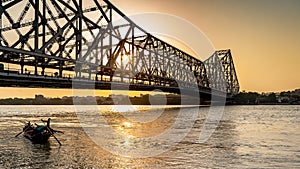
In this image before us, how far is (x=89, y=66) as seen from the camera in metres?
69.8

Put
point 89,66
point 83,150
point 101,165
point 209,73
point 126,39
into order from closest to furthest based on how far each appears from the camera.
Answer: point 101,165 → point 83,150 → point 89,66 → point 126,39 → point 209,73

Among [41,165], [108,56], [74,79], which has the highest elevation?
[108,56]

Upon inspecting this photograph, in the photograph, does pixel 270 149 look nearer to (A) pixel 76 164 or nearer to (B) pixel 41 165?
(A) pixel 76 164

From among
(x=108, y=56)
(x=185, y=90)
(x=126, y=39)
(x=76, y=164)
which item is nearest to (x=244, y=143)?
(x=76, y=164)

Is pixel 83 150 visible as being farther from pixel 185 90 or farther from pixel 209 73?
pixel 209 73

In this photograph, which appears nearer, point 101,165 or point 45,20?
point 101,165

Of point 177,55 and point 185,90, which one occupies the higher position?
point 177,55

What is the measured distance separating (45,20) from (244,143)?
39211mm

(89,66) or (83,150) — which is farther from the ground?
(89,66)

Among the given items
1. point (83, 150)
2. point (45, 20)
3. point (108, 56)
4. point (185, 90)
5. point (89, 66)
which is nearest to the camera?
point (83, 150)

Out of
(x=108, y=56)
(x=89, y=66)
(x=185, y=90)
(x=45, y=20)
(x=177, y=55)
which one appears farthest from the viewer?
(x=177, y=55)

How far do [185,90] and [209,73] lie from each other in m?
67.3

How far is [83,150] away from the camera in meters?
27.5

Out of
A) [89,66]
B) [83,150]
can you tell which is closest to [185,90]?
[89,66]
